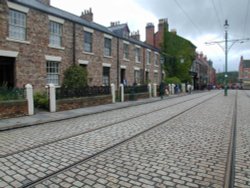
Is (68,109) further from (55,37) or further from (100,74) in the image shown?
(100,74)

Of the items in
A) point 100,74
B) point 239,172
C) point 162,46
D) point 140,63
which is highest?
point 162,46

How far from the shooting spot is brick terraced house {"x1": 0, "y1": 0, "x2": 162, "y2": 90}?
14547mm

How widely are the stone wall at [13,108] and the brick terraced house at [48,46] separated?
414cm

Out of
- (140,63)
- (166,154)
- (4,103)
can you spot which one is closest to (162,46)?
(140,63)

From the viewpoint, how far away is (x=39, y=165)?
4.70m

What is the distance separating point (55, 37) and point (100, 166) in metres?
15.0

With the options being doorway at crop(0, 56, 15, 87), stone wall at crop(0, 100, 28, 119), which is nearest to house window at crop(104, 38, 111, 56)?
doorway at crop(0, 56, 15, 87)

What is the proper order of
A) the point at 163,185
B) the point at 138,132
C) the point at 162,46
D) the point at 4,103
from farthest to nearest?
the point at 162,46 → the point at 4,103 → the point at 138,132 → the point at 163,185

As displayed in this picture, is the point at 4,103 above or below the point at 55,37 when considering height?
below

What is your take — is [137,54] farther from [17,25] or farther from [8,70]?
[8,70]

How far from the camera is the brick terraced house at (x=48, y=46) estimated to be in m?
14.5

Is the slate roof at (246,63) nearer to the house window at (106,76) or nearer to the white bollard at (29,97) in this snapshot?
the house window at (106,76)

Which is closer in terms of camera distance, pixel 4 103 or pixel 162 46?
pixel 4 103

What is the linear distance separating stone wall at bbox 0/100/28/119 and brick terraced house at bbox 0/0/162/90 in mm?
4138
